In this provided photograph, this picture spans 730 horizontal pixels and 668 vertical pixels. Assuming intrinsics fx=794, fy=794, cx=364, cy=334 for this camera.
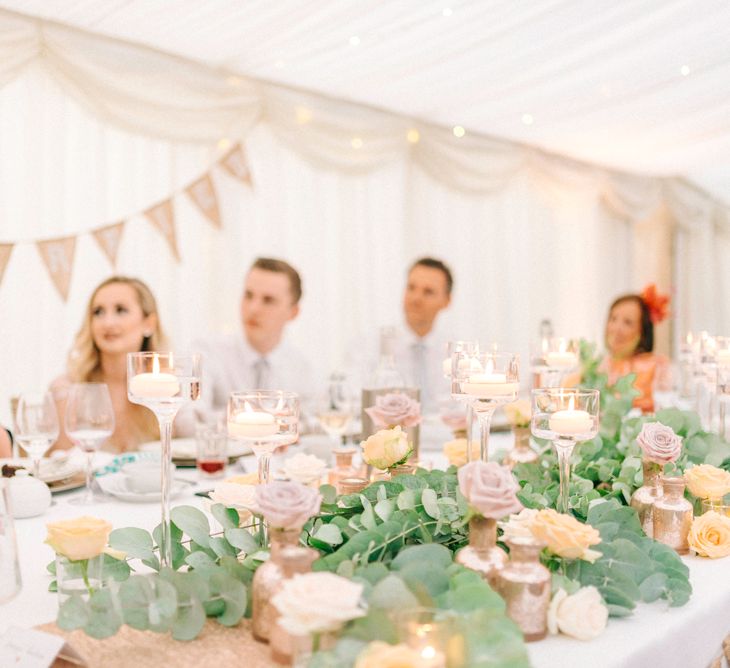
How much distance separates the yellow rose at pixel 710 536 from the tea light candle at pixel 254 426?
699 millimetres

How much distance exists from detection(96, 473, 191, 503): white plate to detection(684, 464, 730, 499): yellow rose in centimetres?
98

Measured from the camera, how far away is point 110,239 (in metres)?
3.57

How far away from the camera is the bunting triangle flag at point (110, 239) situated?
3.53 meters

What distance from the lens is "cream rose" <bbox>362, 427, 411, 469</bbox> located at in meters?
1.30

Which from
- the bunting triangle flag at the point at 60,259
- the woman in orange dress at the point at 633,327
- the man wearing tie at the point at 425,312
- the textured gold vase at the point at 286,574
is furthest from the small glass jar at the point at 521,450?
the bunting triangle flag at the point at 60,259

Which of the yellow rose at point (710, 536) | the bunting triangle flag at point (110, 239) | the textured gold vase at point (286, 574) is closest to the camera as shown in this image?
the textured gold vase at point (286, 574)

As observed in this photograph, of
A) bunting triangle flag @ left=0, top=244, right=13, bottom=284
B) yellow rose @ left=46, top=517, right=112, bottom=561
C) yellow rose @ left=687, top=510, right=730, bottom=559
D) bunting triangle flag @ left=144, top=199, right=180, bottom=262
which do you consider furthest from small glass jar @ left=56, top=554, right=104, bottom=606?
bunting triangle flag @ left=144, top=199, right=180, bottom=262

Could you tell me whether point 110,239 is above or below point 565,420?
above

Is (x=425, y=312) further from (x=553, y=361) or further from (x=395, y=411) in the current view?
(x=395, y=411)

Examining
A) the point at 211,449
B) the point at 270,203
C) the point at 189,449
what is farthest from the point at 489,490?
the point at 270,203

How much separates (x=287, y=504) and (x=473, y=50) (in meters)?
3.05

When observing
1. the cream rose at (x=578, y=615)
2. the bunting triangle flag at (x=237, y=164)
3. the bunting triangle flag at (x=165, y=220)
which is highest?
the bunting triangle flag at (x=237, y=164)

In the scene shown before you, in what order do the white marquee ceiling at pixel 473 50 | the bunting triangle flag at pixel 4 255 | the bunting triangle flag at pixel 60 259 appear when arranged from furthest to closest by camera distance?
1. the bunting triangle flag at pixel 60 259
2. the bunting triangle flag at pixel 4 255
3. the white marquee ceiling at pixel 473 50

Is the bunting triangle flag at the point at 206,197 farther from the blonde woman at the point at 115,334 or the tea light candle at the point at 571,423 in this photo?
the tea light candle at the point at 571,423
